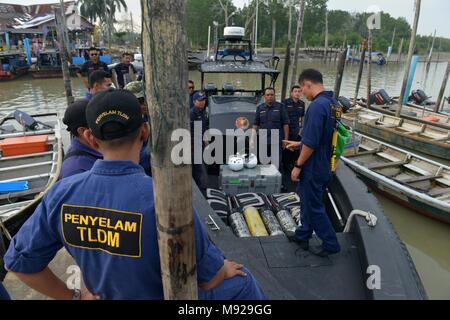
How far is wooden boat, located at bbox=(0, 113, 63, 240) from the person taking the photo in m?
4.58

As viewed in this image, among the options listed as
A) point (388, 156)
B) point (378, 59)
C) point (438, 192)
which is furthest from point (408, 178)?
point (378, 59)

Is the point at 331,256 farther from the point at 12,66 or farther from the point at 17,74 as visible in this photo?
the point at 12,66

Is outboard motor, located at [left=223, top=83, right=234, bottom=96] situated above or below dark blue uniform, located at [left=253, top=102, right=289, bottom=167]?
above

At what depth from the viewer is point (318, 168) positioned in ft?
9.43

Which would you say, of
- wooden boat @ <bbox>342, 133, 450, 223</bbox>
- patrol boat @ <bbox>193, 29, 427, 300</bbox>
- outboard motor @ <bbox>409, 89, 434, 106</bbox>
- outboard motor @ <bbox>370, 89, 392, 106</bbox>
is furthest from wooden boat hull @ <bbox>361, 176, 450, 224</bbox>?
outboard motor @ <bbox>409, 89, 434, 106</bbox>

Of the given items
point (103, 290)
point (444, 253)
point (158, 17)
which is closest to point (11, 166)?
point (103, 290)

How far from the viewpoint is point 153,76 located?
981mm

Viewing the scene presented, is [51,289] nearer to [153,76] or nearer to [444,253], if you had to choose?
[153,76]

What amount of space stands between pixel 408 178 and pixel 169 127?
6.97 meters

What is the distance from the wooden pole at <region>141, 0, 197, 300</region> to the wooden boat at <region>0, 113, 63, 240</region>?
413 centimetres

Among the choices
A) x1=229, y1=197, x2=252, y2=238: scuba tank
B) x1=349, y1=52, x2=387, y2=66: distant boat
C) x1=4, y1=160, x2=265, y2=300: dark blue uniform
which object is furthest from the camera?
x1=349, y1=52, x2=387, y2=66: distant boat

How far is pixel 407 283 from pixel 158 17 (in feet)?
8.46

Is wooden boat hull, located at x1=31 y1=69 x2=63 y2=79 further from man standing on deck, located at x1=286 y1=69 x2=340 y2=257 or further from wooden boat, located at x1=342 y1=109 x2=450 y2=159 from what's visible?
man standing on deck, located at x1=286 y1=69 x2=340 y2=257

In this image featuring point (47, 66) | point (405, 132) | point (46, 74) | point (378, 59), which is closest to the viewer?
point (405, 132)
